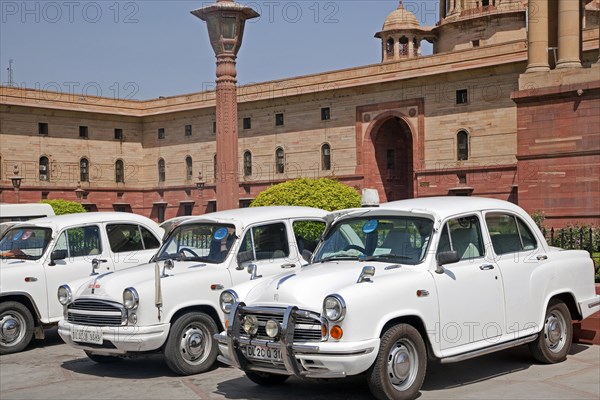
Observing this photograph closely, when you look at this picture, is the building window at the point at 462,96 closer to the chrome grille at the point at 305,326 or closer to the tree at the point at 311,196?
the tree at the point at 311,196

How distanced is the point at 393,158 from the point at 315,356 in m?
40.7

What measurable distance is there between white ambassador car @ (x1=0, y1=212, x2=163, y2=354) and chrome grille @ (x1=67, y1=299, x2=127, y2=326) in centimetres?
162

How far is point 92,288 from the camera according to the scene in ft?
29.5

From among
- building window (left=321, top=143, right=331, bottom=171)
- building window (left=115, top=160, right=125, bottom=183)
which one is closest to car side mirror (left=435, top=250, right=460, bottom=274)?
building window (left=321, top=143, right=331, bottom=171)

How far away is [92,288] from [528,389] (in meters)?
4.85

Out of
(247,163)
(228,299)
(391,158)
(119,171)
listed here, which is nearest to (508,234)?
(228,299)

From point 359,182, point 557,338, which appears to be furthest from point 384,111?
point 557,338

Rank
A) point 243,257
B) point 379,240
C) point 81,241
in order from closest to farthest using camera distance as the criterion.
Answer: point 379,240 → point 243,257 → point 81,241

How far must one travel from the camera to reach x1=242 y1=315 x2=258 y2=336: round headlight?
7160mm

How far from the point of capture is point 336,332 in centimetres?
665

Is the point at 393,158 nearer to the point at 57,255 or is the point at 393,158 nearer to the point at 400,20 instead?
the point at 400,20

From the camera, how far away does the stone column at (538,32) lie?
19562 millimetres

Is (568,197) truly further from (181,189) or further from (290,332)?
(181,189)

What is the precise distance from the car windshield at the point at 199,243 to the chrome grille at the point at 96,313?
126cm
